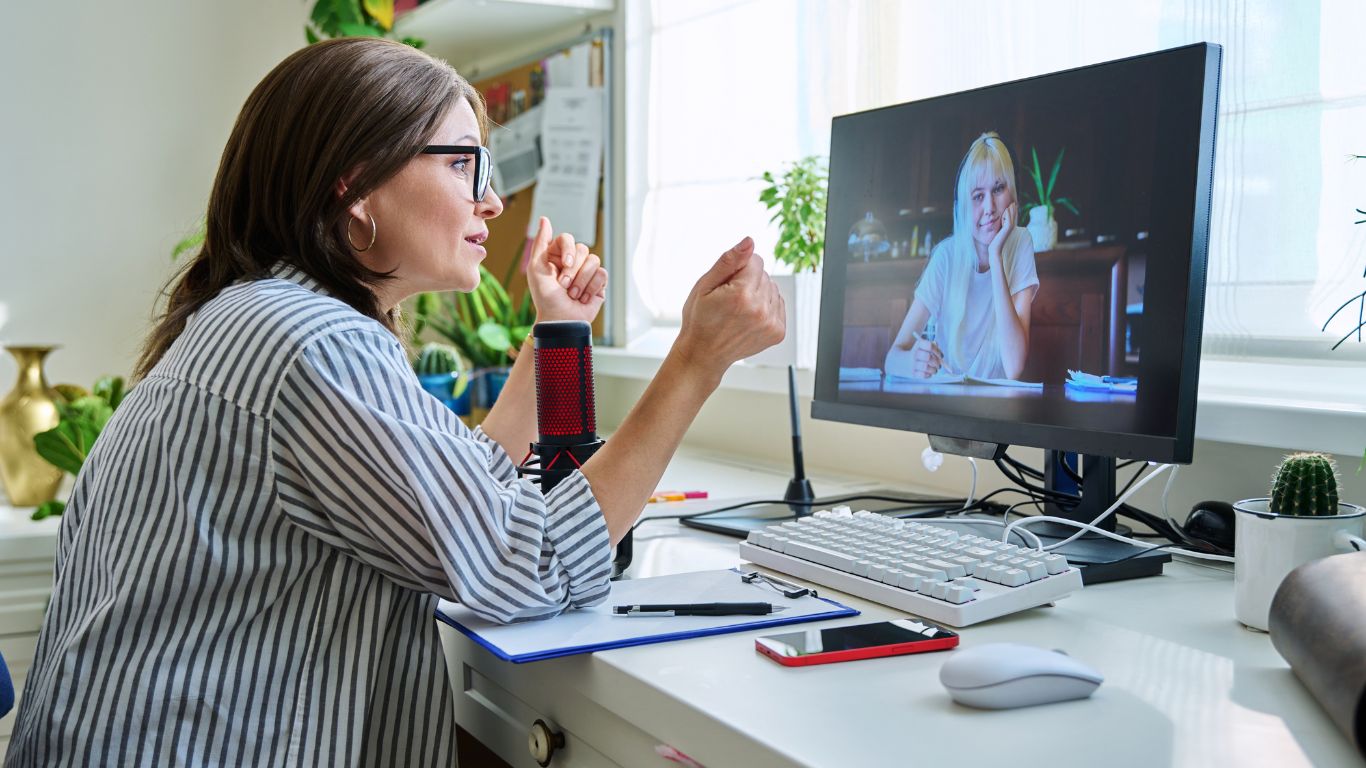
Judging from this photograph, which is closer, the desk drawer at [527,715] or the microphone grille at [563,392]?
the desk drawer at [527,715]

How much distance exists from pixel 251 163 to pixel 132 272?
81.8 inches

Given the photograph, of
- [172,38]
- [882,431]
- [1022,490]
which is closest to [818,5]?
[882,431]

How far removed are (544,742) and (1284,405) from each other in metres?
0.78

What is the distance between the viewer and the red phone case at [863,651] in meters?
0.79

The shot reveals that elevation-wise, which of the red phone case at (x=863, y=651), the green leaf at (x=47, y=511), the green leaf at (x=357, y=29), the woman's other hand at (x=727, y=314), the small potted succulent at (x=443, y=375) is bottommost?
the green leaf at (x=47, y=511)

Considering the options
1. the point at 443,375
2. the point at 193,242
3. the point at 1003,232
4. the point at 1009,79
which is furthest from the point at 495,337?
the point at 1003,232

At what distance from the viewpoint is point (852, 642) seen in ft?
2.69

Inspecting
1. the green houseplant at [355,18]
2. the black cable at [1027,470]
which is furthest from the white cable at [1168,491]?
the green houseplant at [355,18]

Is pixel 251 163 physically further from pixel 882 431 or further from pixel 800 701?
pixel 882 431

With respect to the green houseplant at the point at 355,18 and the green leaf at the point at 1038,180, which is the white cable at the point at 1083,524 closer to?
the green leaf at the point at 1038,180

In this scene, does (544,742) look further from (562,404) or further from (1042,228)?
(1042,228)

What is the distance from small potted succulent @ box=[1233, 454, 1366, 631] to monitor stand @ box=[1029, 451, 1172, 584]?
141 millimetres

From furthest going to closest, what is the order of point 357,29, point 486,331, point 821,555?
1. point 357,29
2. point 486,331
3. point 821,555

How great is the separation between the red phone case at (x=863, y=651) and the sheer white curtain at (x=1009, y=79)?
66 centimetres
